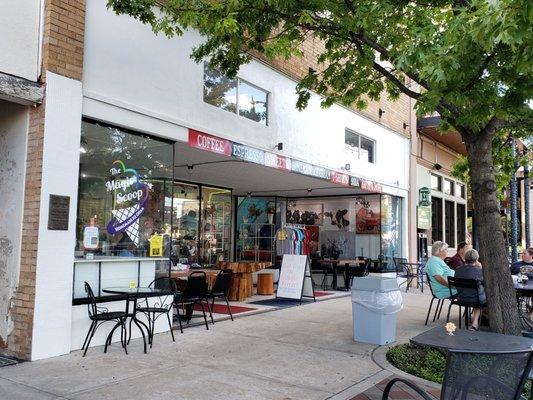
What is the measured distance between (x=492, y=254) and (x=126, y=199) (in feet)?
16.9

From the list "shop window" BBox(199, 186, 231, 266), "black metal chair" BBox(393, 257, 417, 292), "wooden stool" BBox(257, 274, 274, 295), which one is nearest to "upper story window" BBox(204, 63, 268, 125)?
"wooden stool" BBox(257, 274, 274, 295)

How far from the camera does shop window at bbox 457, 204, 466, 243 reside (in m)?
22.3

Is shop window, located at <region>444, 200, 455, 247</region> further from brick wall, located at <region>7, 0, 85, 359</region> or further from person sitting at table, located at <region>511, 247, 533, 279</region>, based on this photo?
brick wall, located at <region>7, 0, 85, 359</region>

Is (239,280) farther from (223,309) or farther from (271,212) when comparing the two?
(271,212)

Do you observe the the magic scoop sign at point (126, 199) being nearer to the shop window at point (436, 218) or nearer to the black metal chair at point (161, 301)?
the black metal chair at point (161, 301)

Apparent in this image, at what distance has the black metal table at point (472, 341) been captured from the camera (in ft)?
12.5

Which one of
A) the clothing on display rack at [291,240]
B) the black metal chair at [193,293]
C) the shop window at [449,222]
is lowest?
the black metal chair at [193,293]

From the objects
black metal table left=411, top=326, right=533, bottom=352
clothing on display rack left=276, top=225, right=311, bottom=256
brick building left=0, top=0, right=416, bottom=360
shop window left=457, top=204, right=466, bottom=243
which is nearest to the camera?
black metal table left=411, top=326, right=533, bottom=352

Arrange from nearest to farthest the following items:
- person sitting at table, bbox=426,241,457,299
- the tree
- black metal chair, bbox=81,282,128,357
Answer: the tree < black metal chair, bbox=81,282,128,357 < person sitting at table, bbox=426,241,457,299

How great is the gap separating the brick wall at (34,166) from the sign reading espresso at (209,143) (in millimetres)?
2308

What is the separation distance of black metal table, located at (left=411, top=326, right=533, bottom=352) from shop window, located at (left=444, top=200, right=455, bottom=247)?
1730 centimetres

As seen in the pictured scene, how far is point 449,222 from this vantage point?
2127 centimetres

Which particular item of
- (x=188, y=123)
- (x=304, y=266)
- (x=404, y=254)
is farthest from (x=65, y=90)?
(x=404, y=254)

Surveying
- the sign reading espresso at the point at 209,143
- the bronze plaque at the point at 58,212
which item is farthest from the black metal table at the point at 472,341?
the sign reading espresso at the point at 209,143
